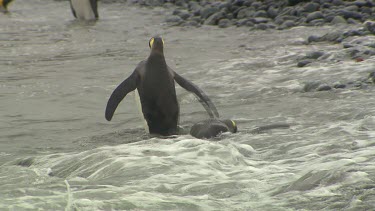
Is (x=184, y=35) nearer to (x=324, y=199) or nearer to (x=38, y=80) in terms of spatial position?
(x=38, y=80)

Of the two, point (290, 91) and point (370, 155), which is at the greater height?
point (370, 155)

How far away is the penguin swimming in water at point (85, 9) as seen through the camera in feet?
56.6

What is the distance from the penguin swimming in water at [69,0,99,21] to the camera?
17.2m

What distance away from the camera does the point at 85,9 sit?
56.9ft

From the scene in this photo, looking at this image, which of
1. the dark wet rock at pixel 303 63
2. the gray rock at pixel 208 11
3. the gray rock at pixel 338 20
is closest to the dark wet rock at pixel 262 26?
the gray rock at pixel 338 20

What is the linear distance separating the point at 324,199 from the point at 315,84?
392cm

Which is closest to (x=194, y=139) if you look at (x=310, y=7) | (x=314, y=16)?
(x=314, y=16)

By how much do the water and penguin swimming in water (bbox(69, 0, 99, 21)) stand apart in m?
4.54

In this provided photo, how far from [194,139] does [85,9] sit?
11637mm

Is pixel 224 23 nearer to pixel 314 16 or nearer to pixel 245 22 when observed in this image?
pixel 245 22

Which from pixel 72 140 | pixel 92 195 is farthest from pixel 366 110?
pixel 92 195

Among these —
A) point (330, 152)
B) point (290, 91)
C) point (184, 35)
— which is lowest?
point (184, 35)

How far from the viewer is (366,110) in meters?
6.72

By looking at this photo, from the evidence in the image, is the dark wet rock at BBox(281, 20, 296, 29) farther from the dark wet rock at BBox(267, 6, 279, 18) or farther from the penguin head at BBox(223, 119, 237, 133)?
the penguin head at BBox(223, 119, 237, 133)
